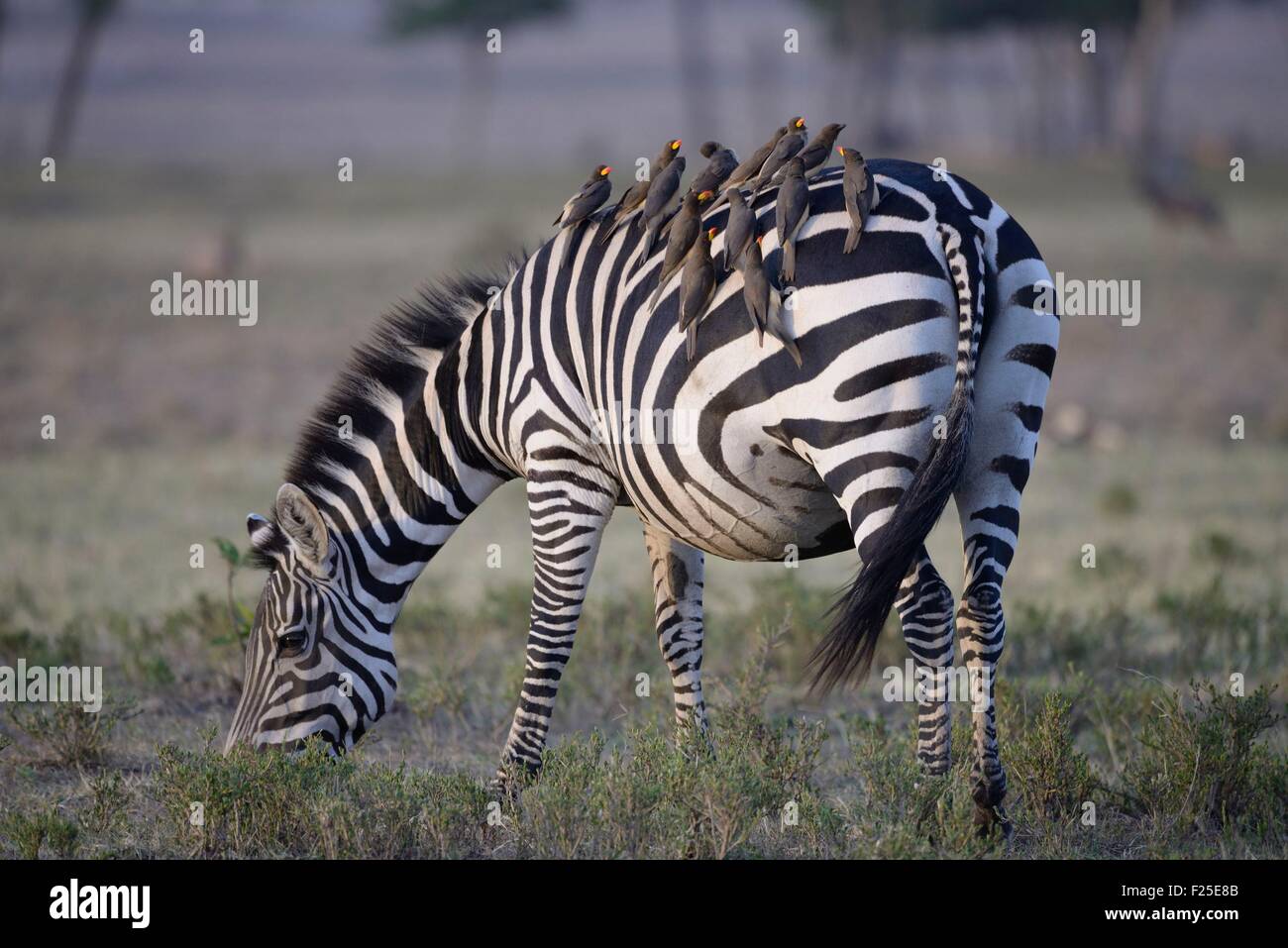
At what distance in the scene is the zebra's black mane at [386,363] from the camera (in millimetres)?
6758

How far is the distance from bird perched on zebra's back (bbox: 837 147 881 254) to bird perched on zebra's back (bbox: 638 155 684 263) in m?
0.92

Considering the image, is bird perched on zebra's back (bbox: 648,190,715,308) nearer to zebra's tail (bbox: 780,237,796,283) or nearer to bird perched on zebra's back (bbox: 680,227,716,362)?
bird perched on zebra's back (bbox: 680,227,716,362)

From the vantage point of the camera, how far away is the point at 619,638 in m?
9.21

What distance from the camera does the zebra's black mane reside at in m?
6.76

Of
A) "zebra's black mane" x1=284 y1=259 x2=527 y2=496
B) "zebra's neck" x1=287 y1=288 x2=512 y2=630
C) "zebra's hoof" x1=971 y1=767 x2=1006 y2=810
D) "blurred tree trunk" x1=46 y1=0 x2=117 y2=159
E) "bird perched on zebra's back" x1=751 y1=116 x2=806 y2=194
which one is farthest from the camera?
"blurred tree trunk" x1=46 y1=0 x2=117 y2=159

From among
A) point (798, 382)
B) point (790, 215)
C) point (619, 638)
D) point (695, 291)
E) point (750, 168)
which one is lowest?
point (619, 638)

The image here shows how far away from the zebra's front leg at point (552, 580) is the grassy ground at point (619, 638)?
189 mm

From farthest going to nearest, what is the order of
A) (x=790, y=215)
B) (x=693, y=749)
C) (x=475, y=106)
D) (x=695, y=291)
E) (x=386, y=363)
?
(x=475, y=106) < (x=386, y=363) < (x=693, y=749) < (x=695, y=291) < (x=790, y=215)

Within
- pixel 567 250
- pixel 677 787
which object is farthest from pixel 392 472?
pixel 677 787

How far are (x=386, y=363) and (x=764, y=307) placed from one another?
2095 mm

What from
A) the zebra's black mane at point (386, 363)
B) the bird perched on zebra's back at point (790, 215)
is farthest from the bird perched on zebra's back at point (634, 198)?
the bird perched on zebra's back at point (790, 215)

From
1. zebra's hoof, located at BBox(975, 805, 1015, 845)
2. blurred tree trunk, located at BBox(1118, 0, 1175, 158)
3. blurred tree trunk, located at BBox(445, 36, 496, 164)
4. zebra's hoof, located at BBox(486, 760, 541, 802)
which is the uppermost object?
blurred tree trunk, located at BBox(445, 36, 496, 164)

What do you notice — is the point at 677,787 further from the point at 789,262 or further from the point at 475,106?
the point at 475,106

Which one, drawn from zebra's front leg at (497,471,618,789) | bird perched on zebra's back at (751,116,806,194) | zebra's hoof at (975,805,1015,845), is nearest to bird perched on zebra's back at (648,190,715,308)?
bird perched on zebra's back at (751,116,806,194)
